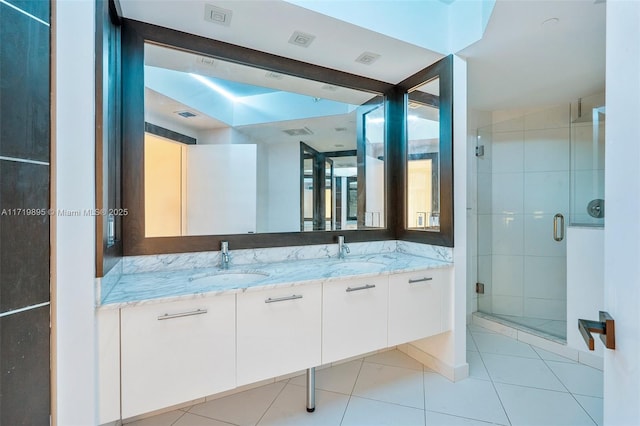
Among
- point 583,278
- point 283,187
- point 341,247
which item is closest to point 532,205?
point 583,278

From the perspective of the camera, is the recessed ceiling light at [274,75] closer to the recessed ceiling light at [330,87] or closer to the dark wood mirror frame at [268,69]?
the dark wood mirror frame at [268,69]

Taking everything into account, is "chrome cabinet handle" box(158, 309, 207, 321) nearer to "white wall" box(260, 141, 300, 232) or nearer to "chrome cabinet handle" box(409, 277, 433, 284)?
"white wall" box(260, 141, 300, 232)

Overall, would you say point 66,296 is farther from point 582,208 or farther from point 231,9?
point 582,208

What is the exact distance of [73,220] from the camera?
105cm

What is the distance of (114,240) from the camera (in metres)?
1.45

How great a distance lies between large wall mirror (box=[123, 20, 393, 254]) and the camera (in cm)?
169

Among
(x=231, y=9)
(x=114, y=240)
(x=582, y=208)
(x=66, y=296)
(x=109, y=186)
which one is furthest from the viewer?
(x=582, y=208)

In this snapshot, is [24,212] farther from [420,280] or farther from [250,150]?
[420,280]

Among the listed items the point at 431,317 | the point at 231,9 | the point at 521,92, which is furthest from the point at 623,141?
the point at 521,92

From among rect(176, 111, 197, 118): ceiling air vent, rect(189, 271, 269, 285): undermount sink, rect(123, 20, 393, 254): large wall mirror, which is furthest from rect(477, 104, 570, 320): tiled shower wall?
rect(176, 111, 197, 118): ceiling air vent

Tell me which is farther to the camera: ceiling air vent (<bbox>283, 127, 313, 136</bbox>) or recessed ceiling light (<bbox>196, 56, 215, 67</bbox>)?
ceiling air vent (<bbox>283, 127, 313, 136</bbox>)

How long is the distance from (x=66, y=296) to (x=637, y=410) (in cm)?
Result: 157

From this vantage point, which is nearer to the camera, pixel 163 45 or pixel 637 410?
pixel 637 410

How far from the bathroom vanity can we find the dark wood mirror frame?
0.18m
